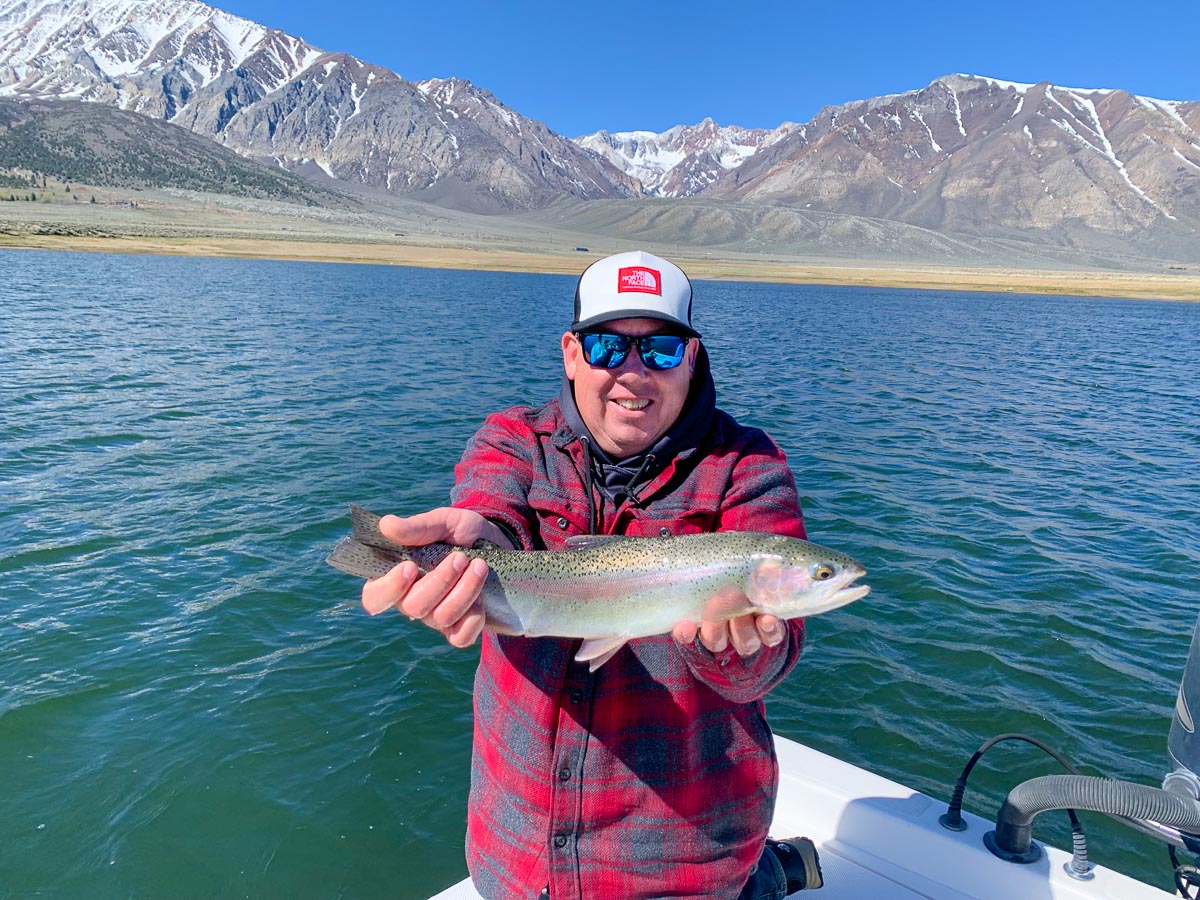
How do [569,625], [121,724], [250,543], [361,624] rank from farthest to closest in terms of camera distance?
1. [250,543]
2. [361,624]
3. [121,724]
4. [569,625]

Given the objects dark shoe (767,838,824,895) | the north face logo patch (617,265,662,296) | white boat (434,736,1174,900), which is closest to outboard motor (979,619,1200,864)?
white boat (434,736,1174,900)

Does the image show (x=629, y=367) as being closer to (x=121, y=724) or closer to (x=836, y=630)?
(x=121, y=724)

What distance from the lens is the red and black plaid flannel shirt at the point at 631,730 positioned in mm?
3035

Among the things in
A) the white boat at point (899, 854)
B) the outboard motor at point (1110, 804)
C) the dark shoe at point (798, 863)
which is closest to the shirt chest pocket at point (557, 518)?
the dark shoe at point (798, 863)

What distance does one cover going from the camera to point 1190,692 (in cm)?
518

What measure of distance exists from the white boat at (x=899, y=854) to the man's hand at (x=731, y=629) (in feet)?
8.69

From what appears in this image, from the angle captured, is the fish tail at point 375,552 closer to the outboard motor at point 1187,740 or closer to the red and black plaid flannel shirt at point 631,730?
the red and black plaid flannel shirt at point 631,730

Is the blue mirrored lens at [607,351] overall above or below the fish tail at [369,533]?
above

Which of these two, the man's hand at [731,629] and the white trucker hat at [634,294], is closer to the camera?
the man's hand at [731,629]

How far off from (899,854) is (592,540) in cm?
342

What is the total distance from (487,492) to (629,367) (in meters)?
0.84

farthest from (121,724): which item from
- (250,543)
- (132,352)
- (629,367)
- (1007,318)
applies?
(1007,318)

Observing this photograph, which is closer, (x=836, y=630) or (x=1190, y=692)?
(x=1190, y=692)

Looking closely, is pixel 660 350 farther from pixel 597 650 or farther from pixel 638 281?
pixel 597 650
